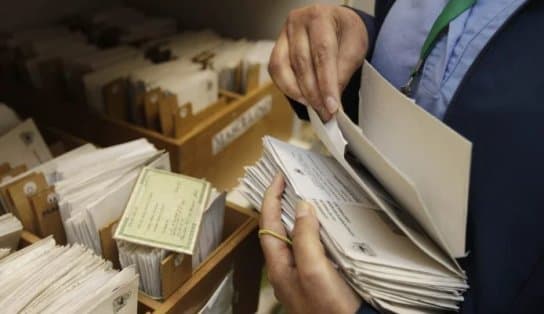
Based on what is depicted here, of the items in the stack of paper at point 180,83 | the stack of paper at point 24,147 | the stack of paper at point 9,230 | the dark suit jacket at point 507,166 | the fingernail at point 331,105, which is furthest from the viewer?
the stack of paper at point 180,83

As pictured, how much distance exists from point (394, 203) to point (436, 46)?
6.7 inches

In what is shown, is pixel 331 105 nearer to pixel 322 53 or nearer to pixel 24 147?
pixel 322 53

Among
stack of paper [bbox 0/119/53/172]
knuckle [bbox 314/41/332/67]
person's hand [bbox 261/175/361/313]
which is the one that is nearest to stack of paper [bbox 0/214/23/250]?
stack of paper [bbox 0/119/53/172]

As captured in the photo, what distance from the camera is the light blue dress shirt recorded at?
0.47 m

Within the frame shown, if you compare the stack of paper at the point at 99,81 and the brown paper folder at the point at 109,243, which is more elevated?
the stack of paper at the point at 99,81

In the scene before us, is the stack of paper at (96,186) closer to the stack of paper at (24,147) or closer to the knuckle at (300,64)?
the stack of paper at (24,147)

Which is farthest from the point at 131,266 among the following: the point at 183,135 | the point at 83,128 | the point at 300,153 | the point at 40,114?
the point at 40,114

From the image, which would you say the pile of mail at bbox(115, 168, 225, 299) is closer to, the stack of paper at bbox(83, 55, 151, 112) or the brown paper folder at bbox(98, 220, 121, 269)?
the brown paper folder at bbox(98, 220, 121, 269)

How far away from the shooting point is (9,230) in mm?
629

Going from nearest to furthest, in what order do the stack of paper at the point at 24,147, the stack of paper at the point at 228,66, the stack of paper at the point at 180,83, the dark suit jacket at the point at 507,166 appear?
the dark suit jacket at the point at 507,166, the stack of paper at the point at 24,147, the stack of paper at the point at 180,83, the stack of paper at the point at 228,66

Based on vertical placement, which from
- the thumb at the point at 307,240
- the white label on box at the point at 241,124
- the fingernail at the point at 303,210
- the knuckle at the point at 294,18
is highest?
the knuckle at the point at 294,18

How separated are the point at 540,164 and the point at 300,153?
11.0 inches

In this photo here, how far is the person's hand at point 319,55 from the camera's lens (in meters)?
0.55

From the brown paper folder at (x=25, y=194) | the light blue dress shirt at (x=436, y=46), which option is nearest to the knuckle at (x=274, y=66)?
the light blue dress shirt at (x=436, y=46)
